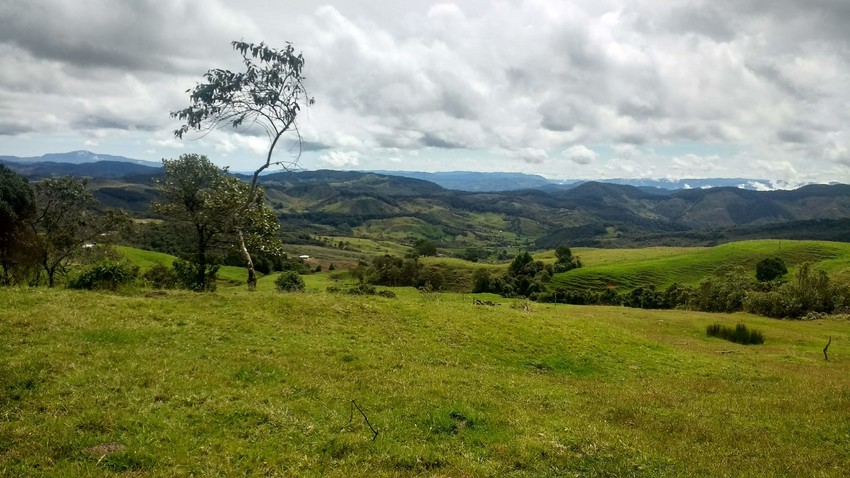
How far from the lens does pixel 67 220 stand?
51281mm

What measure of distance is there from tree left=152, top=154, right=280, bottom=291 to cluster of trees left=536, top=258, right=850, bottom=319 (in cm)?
7680

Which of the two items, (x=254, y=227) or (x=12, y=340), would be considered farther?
(x=254, y=227)

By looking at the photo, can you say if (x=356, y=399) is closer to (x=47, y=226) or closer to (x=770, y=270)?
(x=47, y=226)

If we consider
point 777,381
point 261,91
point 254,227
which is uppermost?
point 261,91

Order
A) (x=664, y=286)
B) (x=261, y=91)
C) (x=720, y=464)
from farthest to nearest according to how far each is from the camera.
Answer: (x=664, y=286)
(x=261, y=91)
(x=720, y=464)

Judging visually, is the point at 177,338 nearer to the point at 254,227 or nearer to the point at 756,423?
the point at 254,227

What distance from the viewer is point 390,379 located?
1864 centimetres

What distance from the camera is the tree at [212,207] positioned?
36219 mm

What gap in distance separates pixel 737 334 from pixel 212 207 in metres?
49.9

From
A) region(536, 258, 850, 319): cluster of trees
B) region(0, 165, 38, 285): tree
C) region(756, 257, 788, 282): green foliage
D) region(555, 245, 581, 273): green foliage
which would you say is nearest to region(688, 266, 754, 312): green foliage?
region(536, 258, 850, 319): cluster of trees

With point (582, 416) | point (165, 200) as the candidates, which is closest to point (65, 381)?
point (582, 416)

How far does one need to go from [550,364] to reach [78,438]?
71.5 ft

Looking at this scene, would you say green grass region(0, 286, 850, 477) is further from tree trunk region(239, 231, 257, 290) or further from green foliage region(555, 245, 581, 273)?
green foliage region(555, 245, 581, 273)

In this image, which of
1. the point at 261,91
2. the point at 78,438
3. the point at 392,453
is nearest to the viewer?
the point at 78,438
